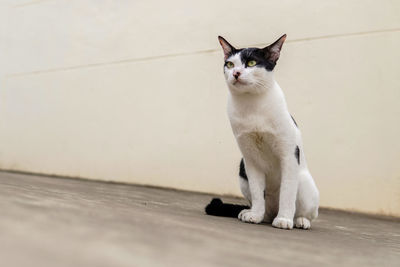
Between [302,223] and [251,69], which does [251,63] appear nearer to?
[251,69]

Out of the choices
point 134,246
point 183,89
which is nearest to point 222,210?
point 134,246

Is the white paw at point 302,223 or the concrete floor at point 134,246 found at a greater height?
the concrete floor at point 134,246

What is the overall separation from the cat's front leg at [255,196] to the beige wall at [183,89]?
144 centimetres

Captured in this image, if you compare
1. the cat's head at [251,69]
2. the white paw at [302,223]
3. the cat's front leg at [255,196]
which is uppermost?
the cat's head at [251,69]

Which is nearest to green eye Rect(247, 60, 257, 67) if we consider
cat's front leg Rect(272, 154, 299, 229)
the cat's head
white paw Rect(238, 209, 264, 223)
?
the cat's head

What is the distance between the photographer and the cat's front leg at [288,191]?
1.48 m

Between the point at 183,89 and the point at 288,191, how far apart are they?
218 centimetres

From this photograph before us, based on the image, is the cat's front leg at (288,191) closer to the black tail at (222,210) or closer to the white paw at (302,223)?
the white paw at (302,223)

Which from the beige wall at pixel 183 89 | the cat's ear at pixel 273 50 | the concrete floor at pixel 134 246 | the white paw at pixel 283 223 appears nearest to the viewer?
the concrete floor at pixel 134 246

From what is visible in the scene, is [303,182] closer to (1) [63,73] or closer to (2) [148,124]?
(2) [148,124]

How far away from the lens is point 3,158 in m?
4.54

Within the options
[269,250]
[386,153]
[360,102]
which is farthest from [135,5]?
[269,250]

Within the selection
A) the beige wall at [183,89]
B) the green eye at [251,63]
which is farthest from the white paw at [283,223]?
the beige wall at [183,89]

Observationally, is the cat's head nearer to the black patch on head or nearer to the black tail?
the black patch on head
